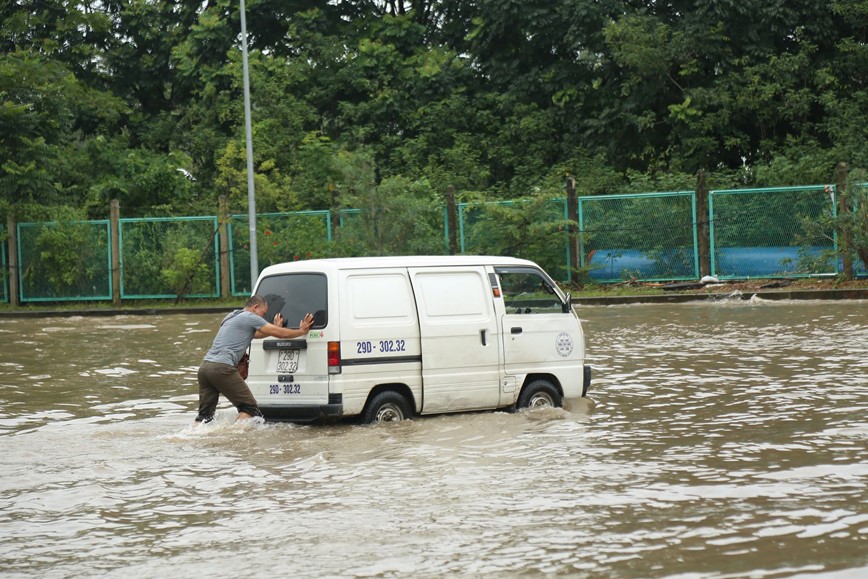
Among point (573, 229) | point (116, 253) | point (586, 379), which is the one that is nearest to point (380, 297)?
point (586, 379)

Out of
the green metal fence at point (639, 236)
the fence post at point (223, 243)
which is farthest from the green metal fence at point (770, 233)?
the fence post at point (223, 243)

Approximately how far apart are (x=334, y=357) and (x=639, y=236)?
19.8 metres

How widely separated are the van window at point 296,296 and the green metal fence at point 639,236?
18.8 m

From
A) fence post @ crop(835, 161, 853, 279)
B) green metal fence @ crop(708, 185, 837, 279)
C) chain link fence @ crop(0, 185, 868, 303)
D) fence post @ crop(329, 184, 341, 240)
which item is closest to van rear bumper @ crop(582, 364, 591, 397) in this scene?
fence post @ crop(835, 161, 853, 279)

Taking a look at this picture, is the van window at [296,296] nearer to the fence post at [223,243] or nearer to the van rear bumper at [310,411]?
the van rear bumper at [310,411]

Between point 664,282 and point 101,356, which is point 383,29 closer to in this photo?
point 664,282

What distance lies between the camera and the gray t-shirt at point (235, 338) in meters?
11.8

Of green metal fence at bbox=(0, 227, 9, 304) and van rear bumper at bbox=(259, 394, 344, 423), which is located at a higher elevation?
green metal fence at bbox=(0, 227, 9, 304)

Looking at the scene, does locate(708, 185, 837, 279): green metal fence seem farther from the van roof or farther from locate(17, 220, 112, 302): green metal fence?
the van roof

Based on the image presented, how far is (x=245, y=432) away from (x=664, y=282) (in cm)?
1963

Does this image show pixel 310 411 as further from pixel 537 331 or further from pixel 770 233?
pixel 770 233

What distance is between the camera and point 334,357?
11469 mm

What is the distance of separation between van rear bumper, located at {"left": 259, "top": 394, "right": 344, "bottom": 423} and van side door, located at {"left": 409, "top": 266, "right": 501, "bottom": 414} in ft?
3.17

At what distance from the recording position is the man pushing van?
11719mm
